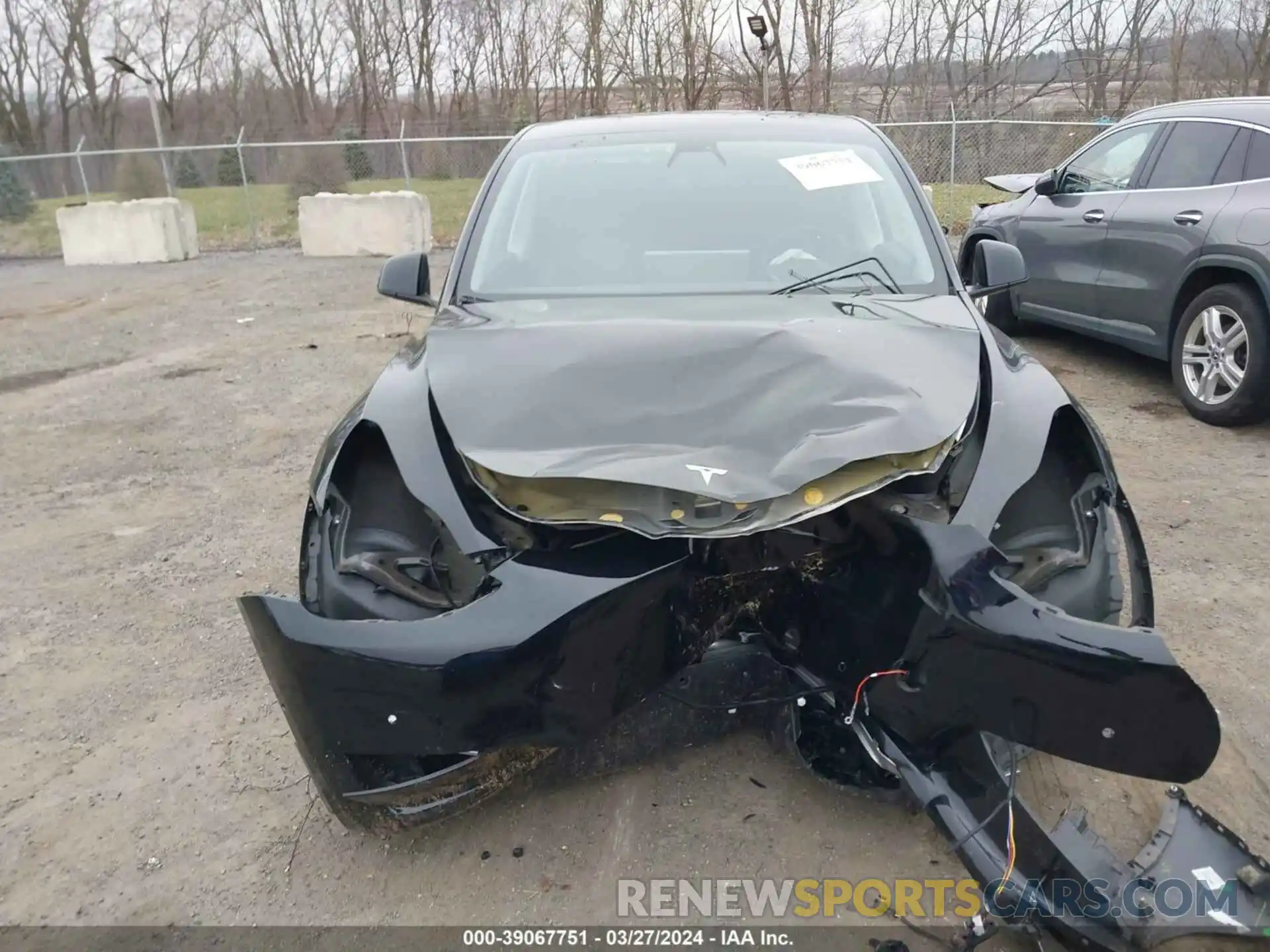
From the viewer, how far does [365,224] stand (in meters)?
14.7

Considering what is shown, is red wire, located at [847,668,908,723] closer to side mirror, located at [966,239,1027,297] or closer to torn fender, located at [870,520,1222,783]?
torn fender, located at [870,520,1222,783]

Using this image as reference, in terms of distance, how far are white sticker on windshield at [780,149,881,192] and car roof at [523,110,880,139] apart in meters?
0.26

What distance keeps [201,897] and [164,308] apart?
1026 cm

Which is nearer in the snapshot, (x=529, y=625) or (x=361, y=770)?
(x=529, y=625)

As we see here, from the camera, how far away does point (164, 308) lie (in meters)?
11.2

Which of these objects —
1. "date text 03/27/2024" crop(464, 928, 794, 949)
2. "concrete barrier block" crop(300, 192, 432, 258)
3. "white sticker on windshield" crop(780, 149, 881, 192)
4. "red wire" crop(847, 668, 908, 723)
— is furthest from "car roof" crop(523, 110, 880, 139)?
"concrete barrier block" crop(300, 192, 432, 258)

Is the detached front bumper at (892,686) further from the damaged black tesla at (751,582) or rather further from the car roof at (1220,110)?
the car roof at (1220,110)

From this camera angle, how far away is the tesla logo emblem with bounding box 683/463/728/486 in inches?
83.0

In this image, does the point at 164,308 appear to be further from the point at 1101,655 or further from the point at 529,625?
the point at 1101,655

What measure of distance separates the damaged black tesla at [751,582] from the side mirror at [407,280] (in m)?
0.86

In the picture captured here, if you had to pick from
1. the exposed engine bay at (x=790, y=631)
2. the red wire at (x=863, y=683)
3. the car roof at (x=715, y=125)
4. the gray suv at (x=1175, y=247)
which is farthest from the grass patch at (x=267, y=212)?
the red wire at (x=863, y=683)

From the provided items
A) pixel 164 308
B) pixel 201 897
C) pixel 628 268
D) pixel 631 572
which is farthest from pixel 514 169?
pixel 164 308

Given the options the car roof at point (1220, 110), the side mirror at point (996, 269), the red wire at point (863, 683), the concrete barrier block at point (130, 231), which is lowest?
the red wire at point (863, 683)

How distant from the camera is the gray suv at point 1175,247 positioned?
544 centimetres
